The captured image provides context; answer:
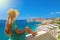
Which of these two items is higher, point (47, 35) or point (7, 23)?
point (7, 23)

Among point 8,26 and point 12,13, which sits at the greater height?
point 12,13

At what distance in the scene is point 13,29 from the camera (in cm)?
176

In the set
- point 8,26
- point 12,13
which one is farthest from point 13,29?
point 12,13

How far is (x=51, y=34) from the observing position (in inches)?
72.0

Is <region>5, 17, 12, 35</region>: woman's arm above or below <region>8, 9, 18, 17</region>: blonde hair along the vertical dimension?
below

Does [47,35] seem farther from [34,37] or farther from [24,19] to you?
[24,19]

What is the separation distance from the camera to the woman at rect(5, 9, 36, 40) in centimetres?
176

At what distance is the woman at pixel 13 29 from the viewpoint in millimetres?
1757

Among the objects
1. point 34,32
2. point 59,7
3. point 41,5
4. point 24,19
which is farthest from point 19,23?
point 59,7

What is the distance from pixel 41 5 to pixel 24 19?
23cm

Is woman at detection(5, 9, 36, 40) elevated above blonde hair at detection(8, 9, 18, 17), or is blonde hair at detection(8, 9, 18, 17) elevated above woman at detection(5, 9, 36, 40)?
blonde hair at detection(8, 9, 18, 17)

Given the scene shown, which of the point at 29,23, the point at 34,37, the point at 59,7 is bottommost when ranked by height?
the point at 34,37

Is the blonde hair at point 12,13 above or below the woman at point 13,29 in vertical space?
above

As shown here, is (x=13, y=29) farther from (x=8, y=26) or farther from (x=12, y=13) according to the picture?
(x=12, y=13)
